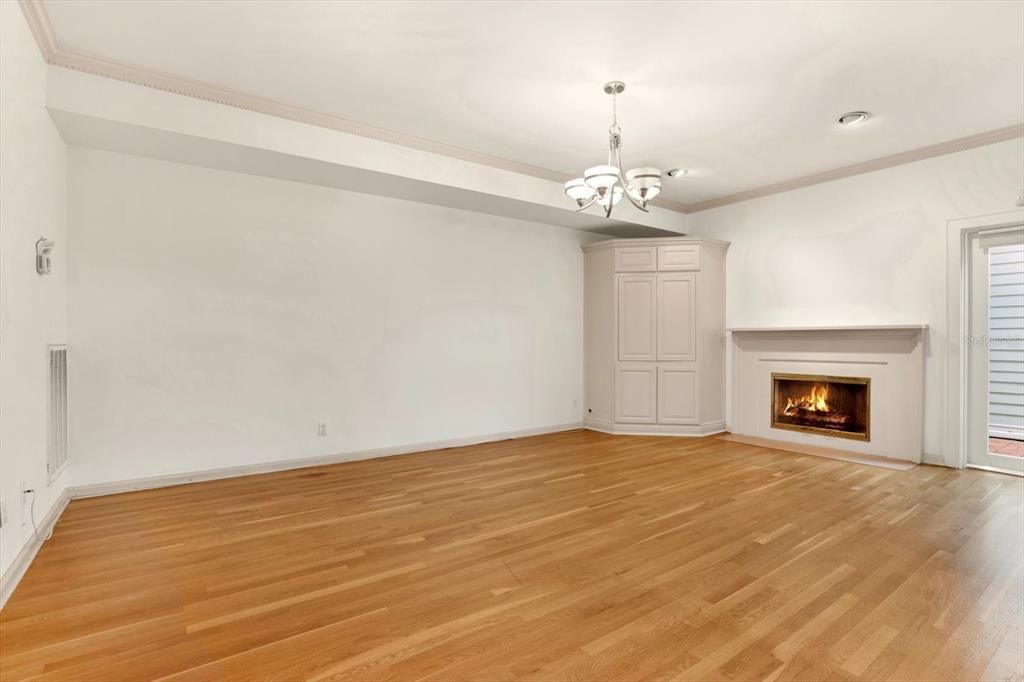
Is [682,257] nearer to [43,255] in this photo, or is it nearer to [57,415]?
[43,255]

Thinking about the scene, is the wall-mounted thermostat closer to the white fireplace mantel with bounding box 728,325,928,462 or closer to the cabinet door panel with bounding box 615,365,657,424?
the cabinet door panel with bounding box 615,365,657,424

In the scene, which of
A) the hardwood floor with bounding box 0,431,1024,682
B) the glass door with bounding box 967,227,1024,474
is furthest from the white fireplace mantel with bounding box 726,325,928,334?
the hardwood floor with bounding box 0,431,1024,682

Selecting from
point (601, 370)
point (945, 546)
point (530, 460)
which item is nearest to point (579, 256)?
point (601, 370)

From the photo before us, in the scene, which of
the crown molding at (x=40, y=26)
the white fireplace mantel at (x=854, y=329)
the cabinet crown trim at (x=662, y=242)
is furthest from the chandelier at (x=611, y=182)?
the crown molding at (x=40, y=26)

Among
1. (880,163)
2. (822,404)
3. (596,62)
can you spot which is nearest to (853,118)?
(880,163)

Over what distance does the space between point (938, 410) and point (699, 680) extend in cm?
471

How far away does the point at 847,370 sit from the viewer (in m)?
5.50

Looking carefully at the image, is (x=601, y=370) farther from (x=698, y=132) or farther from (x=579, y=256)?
(x=698, y=132)

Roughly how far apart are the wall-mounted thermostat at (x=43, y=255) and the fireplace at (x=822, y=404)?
681 centimetres

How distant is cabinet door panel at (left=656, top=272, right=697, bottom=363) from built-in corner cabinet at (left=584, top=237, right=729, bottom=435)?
0.01m

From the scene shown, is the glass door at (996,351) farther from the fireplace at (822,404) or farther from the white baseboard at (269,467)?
the white baseboard at (269,467)

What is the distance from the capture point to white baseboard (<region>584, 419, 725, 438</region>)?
6.30 meters

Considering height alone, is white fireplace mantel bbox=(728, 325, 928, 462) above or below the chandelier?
below

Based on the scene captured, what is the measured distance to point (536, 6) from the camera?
2.81 m
